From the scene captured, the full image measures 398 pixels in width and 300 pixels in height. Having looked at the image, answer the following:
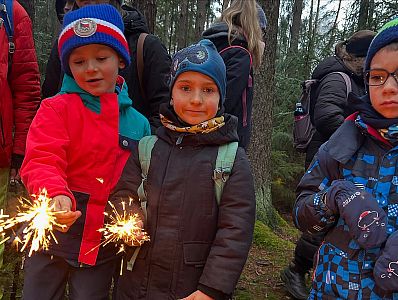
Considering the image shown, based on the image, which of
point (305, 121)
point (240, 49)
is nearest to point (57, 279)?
point (240, 49)

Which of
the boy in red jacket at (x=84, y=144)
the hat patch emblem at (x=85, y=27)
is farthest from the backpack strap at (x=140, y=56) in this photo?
the hat patch emblem at (x=85, y=27)

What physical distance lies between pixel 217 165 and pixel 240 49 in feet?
5.71

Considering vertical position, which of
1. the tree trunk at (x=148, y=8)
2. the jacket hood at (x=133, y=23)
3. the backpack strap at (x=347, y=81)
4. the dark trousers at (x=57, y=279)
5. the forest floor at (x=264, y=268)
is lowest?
the forest floor at (x=264, y=268)

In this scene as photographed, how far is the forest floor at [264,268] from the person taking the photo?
4555 millimetres

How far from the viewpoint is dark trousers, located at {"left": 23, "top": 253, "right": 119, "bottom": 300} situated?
2438 mm

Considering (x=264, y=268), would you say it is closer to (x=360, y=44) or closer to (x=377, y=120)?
(x=360, y=44)

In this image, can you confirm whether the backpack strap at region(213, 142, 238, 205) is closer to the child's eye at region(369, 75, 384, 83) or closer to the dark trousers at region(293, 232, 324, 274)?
the child's eye at region(369, 75, 384, 83)

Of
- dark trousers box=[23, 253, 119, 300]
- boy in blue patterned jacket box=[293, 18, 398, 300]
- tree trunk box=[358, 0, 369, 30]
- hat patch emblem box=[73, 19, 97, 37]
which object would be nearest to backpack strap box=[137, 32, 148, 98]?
hat patch emblem box=[73, 19, 97, 37]

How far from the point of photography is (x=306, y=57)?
38.5 feet

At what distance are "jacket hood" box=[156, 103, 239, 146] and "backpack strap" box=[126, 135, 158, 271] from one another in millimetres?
74

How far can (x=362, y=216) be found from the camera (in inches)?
75.2

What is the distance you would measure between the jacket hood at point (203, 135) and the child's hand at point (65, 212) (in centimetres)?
67

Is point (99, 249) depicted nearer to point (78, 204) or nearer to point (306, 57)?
point (78, 204)

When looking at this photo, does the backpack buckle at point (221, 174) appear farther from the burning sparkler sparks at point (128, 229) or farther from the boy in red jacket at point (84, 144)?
the boy in red jacket at point (84, 144)
